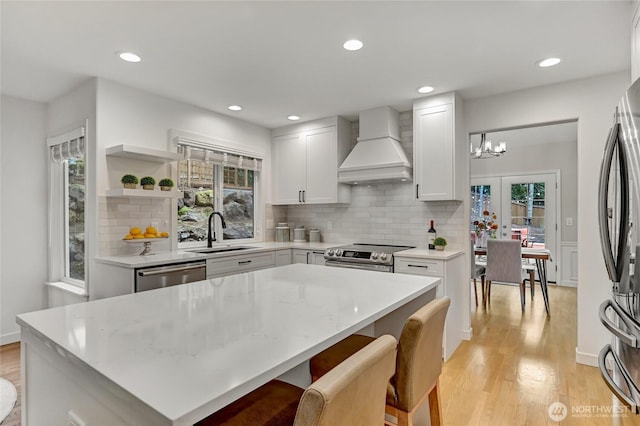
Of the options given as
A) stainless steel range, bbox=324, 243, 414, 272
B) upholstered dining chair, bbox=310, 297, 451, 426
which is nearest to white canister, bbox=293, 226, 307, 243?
stainless steel range, bbox=324, 243, 414, 272

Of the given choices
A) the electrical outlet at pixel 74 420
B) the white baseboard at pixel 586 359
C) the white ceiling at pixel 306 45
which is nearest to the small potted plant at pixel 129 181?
the white ceiling at pixel 306 45

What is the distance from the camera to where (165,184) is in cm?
332

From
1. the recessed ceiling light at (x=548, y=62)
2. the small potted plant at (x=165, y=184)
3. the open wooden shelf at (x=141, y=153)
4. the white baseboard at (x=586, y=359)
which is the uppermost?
the recessed ceiling light at (x=548, y=62)

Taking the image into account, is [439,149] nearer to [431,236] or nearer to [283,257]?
[431,236]

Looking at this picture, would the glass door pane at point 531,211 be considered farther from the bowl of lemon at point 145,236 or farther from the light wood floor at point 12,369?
the light wood floor at point 12,369

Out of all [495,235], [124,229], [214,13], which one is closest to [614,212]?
[214,13]

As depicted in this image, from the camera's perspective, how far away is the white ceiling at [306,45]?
6.82 ft

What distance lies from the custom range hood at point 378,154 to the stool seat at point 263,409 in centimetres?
283

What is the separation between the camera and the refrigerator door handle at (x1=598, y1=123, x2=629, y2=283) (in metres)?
1.41

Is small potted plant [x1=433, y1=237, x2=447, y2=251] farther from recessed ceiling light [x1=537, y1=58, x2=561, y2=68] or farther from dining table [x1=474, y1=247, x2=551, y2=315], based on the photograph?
recessed ceiling light [x1=537, y1=58, x2=561, y2=68]

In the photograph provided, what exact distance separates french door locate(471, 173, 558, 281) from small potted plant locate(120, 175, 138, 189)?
6150 millimetres

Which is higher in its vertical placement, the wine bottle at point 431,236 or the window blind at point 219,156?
the window blind at point 219,156

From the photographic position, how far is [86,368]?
880mm

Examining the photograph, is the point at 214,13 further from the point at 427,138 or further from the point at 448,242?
the point at 448,242
